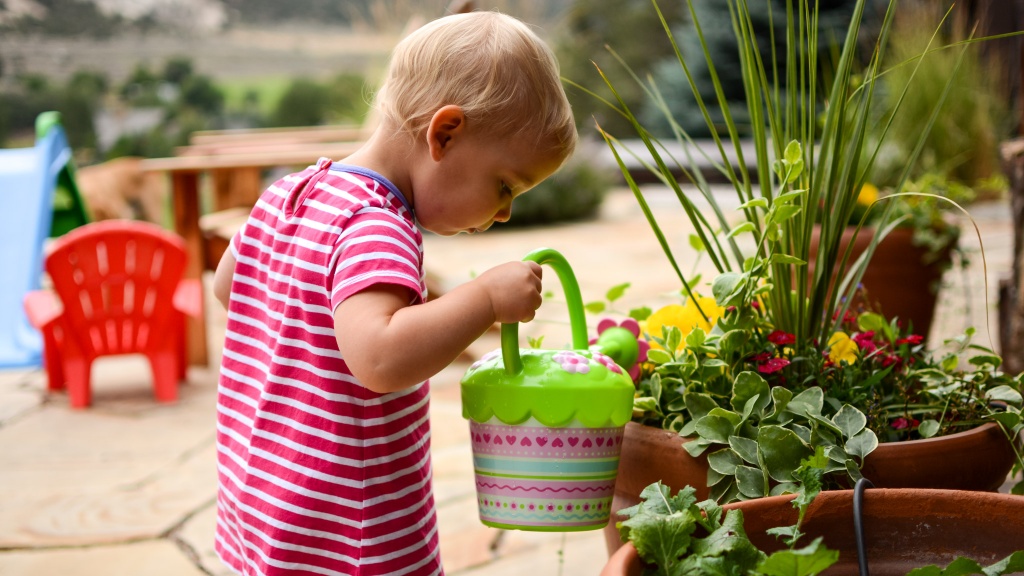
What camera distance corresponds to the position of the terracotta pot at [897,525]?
31.9 inches

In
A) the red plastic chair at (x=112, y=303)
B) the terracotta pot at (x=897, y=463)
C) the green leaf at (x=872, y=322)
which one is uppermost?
the green leaf at (x=872, y=322)

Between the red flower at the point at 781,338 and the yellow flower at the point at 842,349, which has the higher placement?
the red flower at the point at 781,338

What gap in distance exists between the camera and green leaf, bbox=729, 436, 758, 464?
99 centimetres

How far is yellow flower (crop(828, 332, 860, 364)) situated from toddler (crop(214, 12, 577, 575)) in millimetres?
479

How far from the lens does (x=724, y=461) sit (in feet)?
3.32

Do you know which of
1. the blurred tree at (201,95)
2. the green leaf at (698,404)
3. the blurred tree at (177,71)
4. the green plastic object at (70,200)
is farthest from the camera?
the blurred tree at (177,71)

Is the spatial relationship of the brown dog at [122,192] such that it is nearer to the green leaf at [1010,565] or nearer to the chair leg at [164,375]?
the chair leg at [164,375]

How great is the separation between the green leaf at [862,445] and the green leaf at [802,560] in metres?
0.38

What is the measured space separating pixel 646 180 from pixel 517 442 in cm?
756

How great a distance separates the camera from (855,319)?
1412 millimetres

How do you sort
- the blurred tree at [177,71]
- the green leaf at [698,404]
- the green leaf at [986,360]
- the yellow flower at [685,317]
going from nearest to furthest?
1. the green leaf at [698,404]
2. the green leaf at [986,360]
3. the yellow flower at [685,317]
4. the blurred tree at [177,71]

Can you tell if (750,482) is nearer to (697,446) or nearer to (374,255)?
(697,446)

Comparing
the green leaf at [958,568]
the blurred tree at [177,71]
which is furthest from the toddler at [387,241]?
the blurred tree at [177,71]

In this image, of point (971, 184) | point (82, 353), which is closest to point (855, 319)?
point (82, 353)
